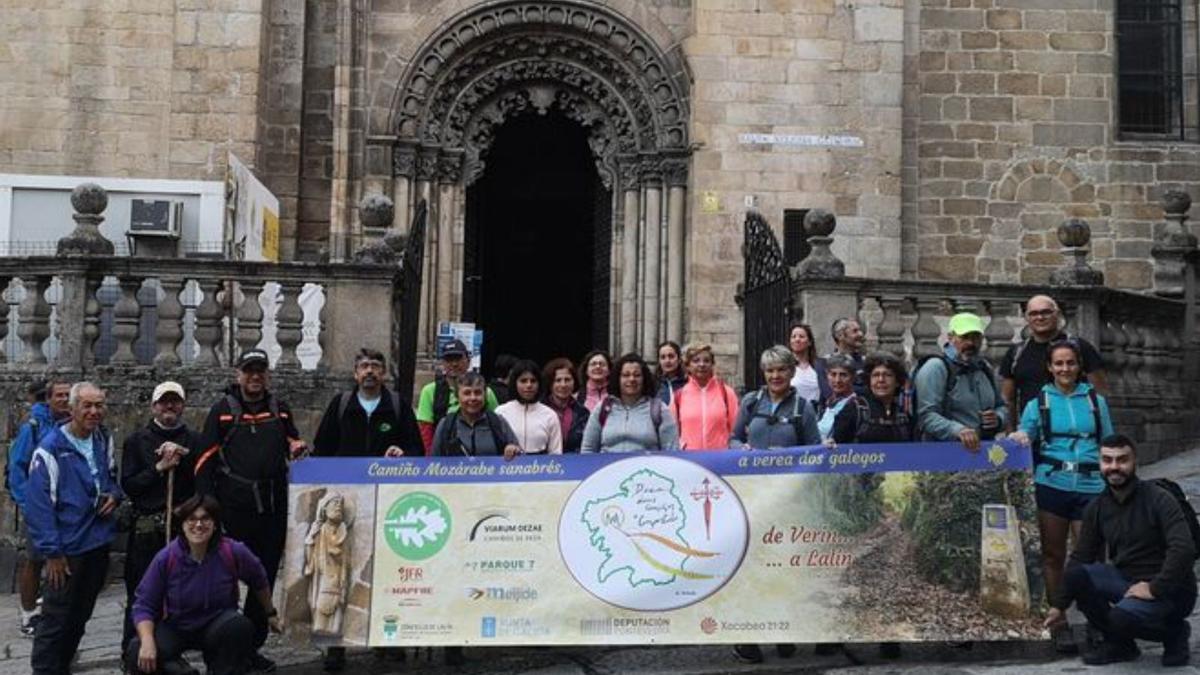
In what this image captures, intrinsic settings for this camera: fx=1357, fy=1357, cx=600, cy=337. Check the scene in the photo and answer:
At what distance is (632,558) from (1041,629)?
2.22m

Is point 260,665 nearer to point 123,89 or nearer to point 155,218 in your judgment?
point 155,218

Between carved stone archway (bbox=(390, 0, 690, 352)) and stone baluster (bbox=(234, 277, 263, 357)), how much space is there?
4795mm

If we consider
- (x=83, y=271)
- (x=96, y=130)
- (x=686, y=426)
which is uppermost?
(x=96, y=130)

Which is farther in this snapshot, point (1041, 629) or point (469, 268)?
point (469, 268)

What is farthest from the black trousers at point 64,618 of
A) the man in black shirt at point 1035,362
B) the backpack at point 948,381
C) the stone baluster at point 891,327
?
the stone baluster at point 891,327

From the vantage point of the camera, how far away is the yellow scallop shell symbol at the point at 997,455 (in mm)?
7477

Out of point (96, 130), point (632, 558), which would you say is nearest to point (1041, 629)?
point (632, 558)

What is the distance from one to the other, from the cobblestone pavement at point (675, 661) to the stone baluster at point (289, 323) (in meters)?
2.85

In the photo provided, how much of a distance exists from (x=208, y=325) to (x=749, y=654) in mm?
5304

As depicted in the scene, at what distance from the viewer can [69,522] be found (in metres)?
7.58

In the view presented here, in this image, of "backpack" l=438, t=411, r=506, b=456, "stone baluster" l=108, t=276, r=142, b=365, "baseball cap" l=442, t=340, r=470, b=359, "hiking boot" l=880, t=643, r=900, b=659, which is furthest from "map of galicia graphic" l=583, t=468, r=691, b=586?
"stone baluster" l=108, t=276, r=142, b=365

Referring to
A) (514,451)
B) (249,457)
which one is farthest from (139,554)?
(514,451)

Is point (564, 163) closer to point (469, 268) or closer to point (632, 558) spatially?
point (469, 268)

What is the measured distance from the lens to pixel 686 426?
27.1ft
